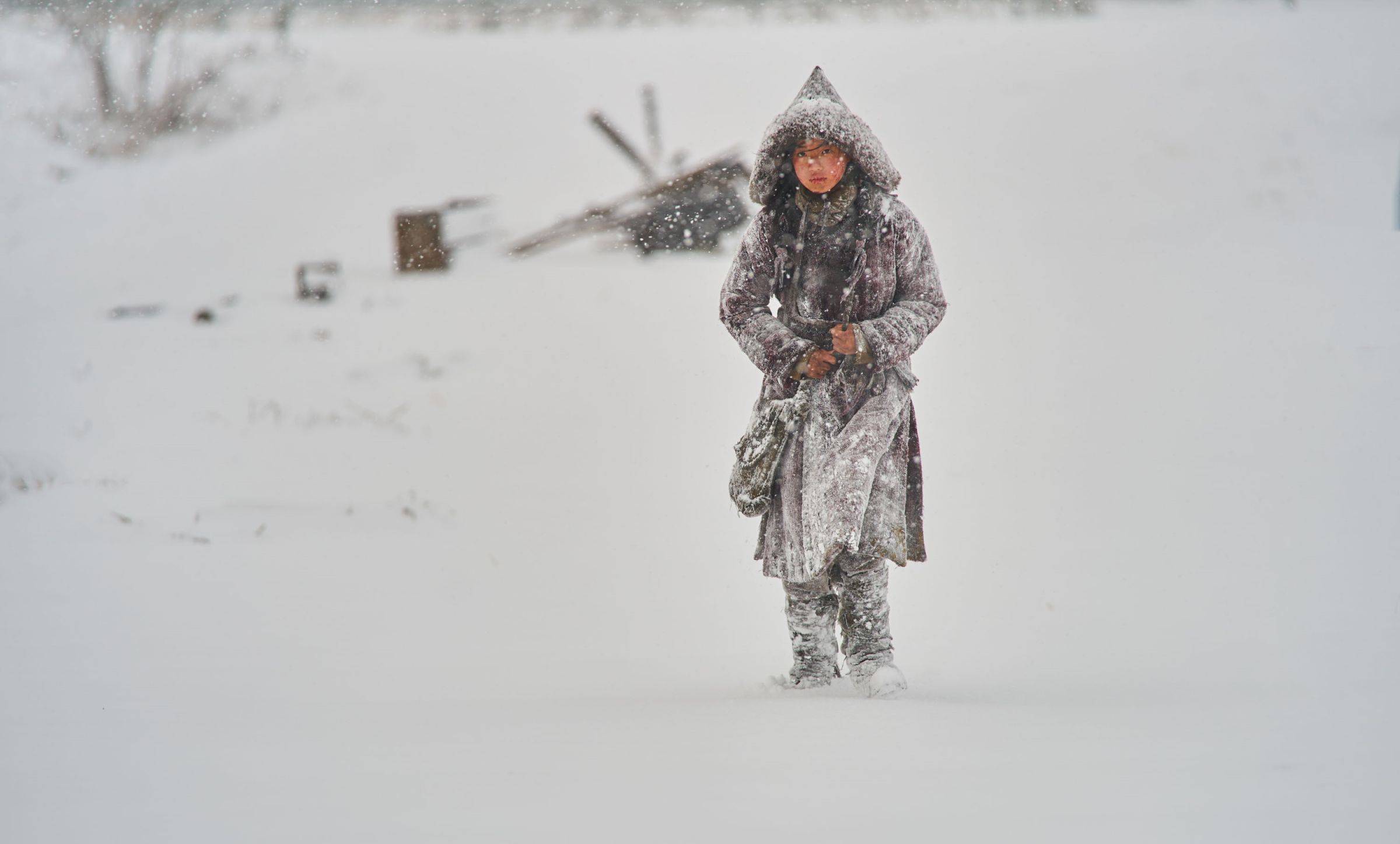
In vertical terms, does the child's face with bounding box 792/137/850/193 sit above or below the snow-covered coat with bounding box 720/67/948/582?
above

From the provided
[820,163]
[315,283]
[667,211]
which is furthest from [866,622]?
[315,283]

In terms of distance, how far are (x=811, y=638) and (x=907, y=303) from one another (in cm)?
99

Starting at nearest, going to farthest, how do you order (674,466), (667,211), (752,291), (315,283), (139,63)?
(752,291) < (674,466) < (667,211) < (315,283) < (139,63)

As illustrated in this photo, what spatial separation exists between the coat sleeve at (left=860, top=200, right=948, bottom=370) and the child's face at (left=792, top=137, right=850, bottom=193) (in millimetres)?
204

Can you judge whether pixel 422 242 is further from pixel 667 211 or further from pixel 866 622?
pixel 866 622

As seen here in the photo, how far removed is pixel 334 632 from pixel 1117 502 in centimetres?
387

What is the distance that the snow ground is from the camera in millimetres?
2539

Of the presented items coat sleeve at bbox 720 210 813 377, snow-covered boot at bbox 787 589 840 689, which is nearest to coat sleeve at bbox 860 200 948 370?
coat sleeve at bbox 720 210 813 377

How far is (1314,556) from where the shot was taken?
5.04 meters

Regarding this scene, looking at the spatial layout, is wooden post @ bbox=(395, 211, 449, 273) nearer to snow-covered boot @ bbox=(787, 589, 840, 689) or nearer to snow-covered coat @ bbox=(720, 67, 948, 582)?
snow-covered coat @ bbox=(720, 67, 948, 582)

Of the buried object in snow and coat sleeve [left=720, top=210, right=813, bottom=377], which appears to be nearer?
coat sleeve [left=720, top=210, right=813, bottom=377]

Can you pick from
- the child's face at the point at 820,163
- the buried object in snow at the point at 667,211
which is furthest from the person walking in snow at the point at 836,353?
the buried object in snow at the point at 667,211

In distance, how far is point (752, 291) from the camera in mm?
3461

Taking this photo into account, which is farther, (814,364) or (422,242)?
(422,242)
